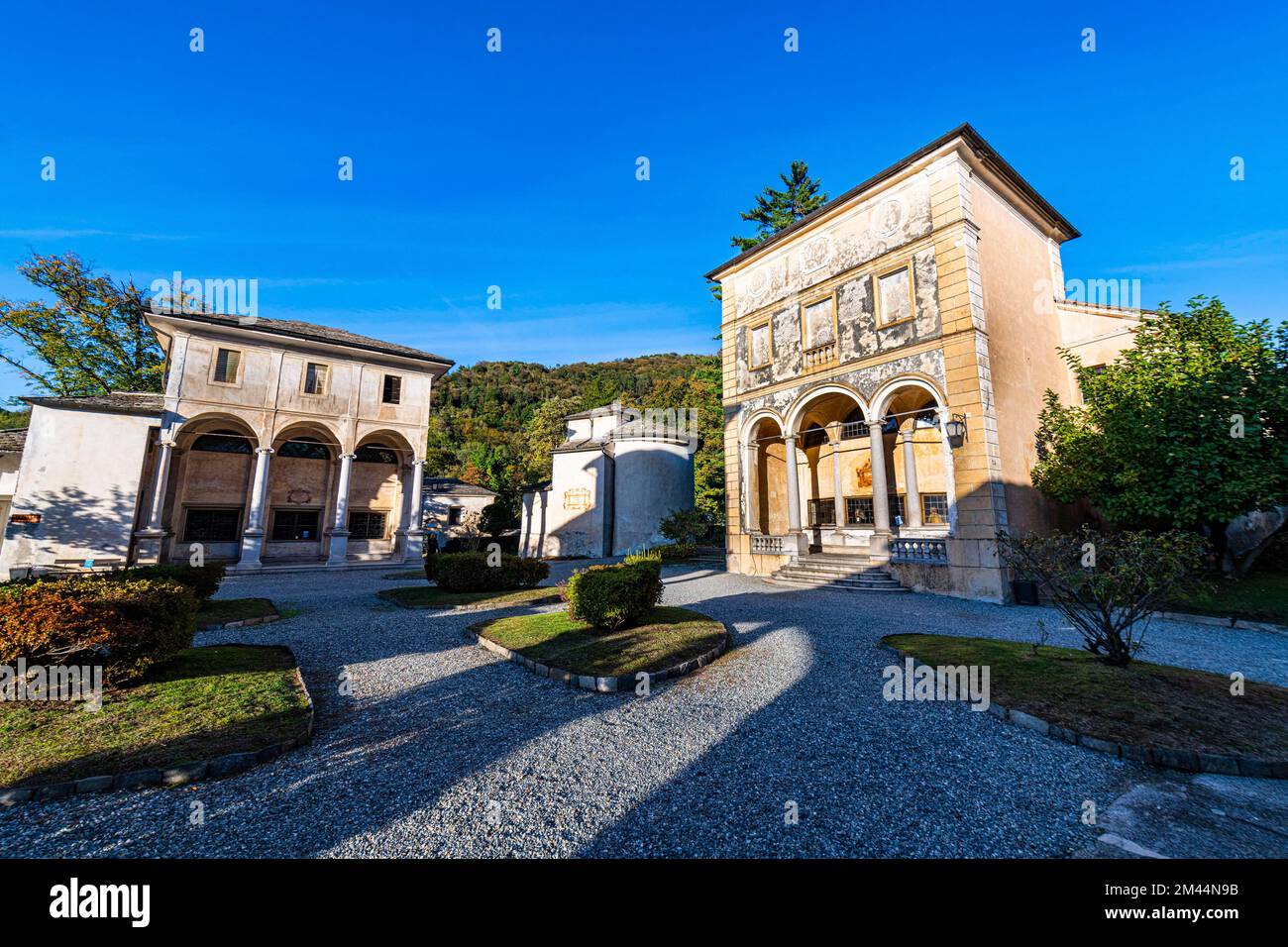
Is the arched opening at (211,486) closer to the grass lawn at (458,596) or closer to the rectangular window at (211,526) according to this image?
the rectangular window at (211,526)

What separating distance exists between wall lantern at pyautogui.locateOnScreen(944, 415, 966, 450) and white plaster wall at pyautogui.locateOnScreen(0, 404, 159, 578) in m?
28.7

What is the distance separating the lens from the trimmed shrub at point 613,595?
8.70 metres

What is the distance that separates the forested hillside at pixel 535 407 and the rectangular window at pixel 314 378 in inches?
569

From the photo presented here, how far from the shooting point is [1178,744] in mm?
4180

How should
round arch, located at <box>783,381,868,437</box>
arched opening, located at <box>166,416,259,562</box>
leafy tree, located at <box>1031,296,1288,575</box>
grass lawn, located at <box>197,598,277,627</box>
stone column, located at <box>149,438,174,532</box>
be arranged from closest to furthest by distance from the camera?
grass lawn, located at <box>197,598,277,627</box>, leafy tree, located at <box>1031,296,1288,575</box>, round arch, located at <box>783,381,868,437</box>, stone column, located at <box>149,438,174,532</box>, arched opening, located at <box>166,416,259,562</box>

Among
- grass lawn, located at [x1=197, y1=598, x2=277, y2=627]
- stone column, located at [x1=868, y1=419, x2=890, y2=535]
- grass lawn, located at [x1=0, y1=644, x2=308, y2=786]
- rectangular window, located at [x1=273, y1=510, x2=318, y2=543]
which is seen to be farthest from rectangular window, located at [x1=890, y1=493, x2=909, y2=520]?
rectangular window, located at [x1=273, y1=510, x2=318, y2=543]

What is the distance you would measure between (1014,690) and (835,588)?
9.03 metres

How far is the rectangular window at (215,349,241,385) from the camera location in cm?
2150

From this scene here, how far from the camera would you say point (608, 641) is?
318 inches

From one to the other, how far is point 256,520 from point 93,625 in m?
19.5

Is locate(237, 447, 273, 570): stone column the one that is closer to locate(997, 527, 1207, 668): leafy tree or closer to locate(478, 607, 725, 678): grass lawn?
locate(478, 607, 725, 678): grass lawn

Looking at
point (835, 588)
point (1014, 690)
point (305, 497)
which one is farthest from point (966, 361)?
point (305, 497)

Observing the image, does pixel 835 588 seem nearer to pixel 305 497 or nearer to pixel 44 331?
pixel 305 497
